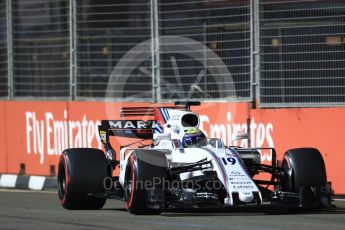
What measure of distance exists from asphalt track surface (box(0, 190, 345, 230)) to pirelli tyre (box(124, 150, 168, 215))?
0.16m

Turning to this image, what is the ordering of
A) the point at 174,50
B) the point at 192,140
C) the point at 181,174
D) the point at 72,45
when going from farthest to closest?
the point at 72,45 → the point at 174,50 → the point at 192,140 → the point at 181,174

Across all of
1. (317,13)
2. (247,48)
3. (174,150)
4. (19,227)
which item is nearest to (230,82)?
(247,48)

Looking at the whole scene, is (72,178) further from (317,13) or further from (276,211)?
(317,13)

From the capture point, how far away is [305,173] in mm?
11828

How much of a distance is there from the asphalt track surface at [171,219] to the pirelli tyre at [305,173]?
0.31 m

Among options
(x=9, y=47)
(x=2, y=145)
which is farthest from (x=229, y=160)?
(x=9, y=47)

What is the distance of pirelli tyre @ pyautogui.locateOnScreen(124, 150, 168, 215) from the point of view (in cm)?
1123

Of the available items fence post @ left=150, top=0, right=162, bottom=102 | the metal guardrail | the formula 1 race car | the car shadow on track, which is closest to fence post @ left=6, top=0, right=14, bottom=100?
the metal guardrail

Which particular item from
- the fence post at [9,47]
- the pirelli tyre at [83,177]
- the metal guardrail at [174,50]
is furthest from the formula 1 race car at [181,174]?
the fence post at [9,47]

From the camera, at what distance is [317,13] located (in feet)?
47.2

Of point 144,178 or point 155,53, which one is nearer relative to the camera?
point 144,178

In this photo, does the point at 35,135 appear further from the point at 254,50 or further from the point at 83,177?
the point at 83,177

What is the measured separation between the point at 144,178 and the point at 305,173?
2.02 m

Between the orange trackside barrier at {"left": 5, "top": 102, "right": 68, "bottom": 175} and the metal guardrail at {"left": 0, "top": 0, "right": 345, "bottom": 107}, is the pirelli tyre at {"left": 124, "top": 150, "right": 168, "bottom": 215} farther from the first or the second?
the orange trackside barrier at {"left": 5, "top": 102, "right": 68, "bottom": 175}
